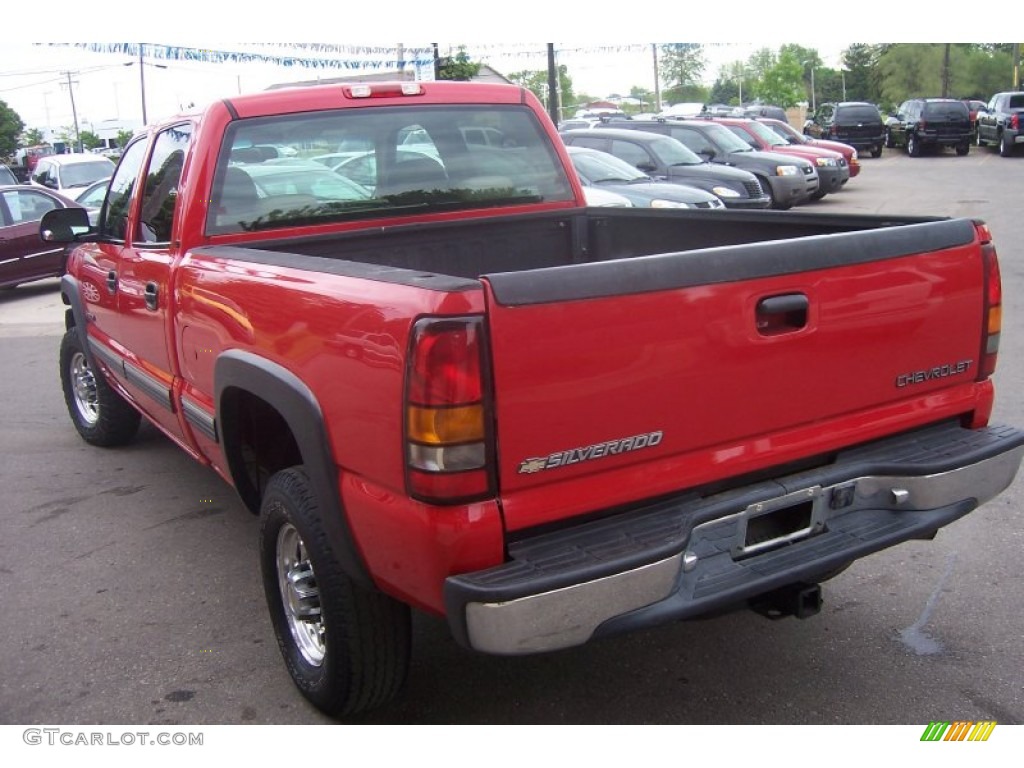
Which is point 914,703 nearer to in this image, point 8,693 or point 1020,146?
point 8,693

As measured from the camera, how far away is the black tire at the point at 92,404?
607cm

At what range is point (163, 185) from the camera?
4.46 meters

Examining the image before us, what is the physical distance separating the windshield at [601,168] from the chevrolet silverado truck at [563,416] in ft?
30.4

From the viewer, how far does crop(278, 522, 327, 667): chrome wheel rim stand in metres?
3.27

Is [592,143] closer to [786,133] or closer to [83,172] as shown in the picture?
[786,133]

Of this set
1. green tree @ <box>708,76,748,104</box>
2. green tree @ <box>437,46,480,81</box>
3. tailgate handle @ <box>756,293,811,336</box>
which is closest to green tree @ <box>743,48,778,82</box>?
green tree @ <box>708,76,748,104</box>

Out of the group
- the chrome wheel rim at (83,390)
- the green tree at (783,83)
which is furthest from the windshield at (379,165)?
the green tree at (783,83)

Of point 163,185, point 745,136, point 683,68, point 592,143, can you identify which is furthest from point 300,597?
point 683,68

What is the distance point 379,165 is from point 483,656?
85.5 inches

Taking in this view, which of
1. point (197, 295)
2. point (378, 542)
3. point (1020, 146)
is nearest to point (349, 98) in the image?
point (197, 295)

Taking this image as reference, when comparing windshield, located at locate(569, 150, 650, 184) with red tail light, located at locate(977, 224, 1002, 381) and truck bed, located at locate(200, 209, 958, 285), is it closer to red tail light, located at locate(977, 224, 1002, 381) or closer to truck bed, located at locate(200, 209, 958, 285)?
truck bed, located at locate(200, 209, 958, 285)

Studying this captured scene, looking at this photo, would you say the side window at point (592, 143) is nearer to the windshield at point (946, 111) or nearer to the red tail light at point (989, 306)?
the red tail light at point (989, 306)

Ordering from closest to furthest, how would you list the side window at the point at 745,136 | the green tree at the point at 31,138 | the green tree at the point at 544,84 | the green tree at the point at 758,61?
the side window at the point at 745,136 → the green tree at the point at 544,84 → the green tree at the point at 31,138 → the green tree at the point at 758,61

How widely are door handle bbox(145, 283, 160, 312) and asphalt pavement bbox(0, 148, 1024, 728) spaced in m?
1.18
